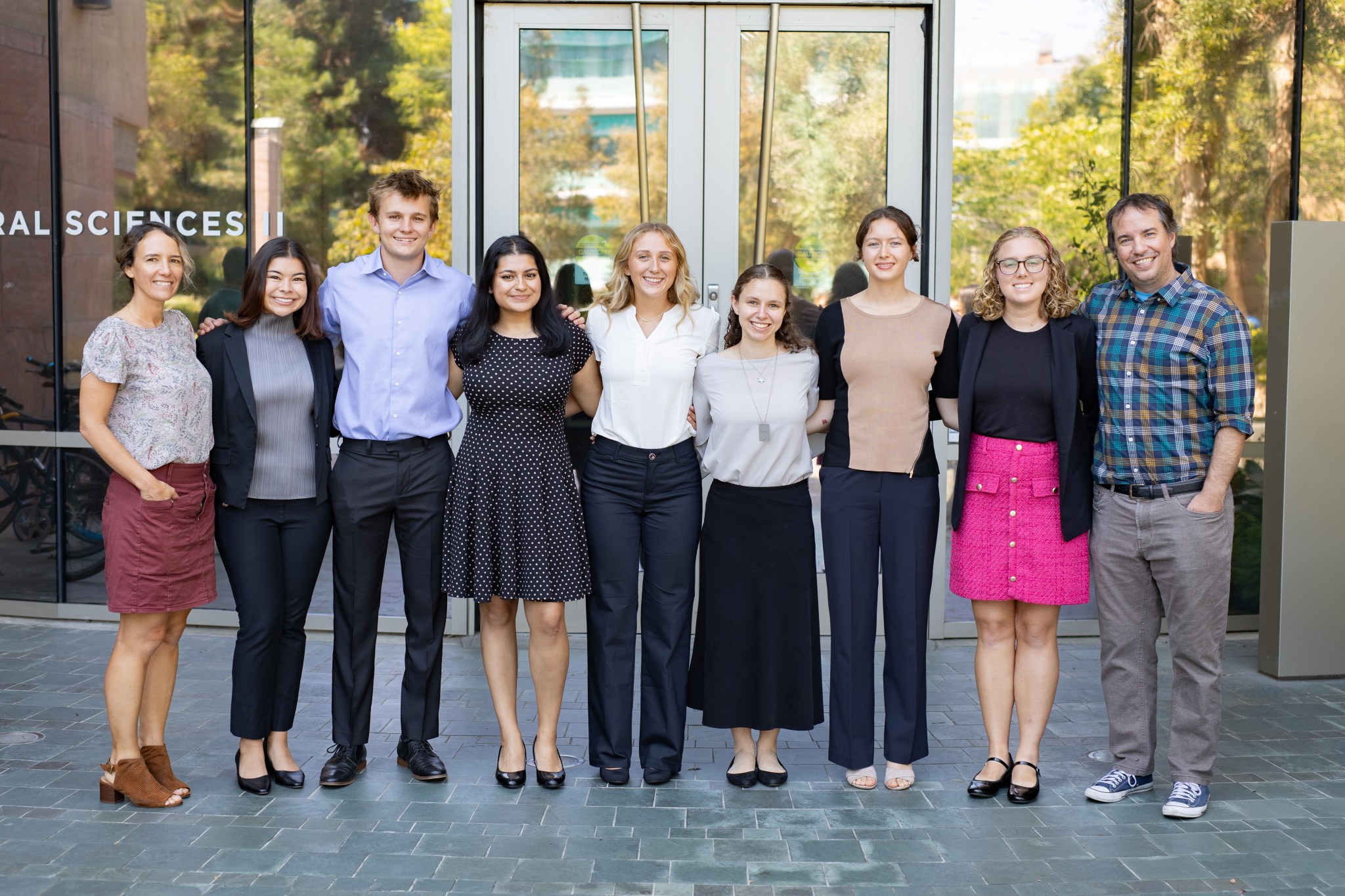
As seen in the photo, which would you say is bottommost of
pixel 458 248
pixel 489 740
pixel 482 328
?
pixel 489 740

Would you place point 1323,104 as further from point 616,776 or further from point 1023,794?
point 616,776

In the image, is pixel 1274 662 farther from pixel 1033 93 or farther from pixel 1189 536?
pixel 1033 93

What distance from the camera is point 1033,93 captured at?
661cm

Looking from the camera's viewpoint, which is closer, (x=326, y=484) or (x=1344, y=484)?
(x=326, y=484)

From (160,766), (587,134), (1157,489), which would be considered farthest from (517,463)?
(587,134)

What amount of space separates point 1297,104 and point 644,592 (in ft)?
15.3

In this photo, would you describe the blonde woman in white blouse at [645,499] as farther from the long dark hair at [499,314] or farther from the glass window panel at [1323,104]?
the glass window panel at [1323,104]

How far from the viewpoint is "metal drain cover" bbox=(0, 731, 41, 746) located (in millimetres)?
4922

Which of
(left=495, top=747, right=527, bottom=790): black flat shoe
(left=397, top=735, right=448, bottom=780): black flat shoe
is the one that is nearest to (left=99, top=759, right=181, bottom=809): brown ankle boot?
(left=397, top=735, right=448, bottom=780): black flat shoe

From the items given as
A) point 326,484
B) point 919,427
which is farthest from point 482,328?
point 919,427

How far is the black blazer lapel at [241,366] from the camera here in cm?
425

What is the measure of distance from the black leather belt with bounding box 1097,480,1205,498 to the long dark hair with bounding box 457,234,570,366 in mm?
1905

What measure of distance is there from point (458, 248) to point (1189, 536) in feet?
12.5

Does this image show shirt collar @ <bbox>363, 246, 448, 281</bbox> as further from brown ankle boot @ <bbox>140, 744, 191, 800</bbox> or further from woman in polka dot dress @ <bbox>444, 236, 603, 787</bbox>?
brown ankle boot @ <bbox>140, 744, 191, 800</bbox>
